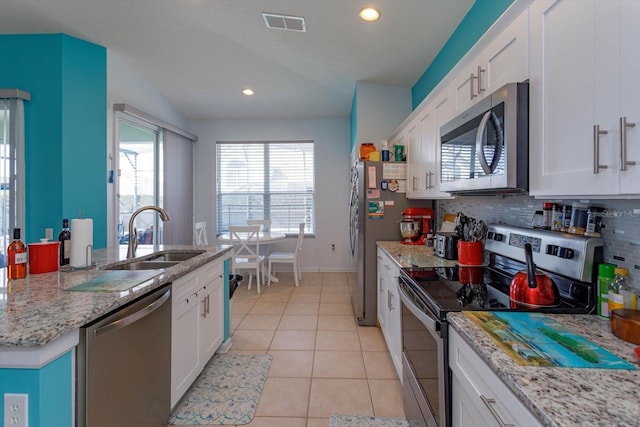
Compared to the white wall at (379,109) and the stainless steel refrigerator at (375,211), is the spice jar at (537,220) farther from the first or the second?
the white wall at (379,109)

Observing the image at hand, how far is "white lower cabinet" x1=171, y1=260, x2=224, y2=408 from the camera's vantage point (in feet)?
5.84

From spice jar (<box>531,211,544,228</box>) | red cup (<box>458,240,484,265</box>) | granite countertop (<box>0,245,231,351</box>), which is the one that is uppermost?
spice jar (<box>531,211,544,228</box>)

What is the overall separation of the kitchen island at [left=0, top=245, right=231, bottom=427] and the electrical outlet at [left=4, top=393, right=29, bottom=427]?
1 cm

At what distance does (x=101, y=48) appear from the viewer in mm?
3119

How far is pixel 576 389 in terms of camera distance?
0.69 meters

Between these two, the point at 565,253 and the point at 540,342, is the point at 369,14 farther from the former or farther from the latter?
the point at 540,342

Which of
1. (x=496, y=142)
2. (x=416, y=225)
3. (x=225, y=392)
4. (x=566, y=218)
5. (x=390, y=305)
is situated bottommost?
(x=225, y=392)

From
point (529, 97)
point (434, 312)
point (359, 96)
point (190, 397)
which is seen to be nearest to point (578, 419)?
point (434, 312)

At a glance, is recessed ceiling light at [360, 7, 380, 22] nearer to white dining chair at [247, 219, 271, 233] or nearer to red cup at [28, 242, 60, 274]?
red cup at [28, 242, 60, 274]

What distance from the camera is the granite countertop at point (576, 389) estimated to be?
0.61 meters

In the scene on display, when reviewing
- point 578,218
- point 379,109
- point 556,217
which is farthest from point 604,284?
point 379,109

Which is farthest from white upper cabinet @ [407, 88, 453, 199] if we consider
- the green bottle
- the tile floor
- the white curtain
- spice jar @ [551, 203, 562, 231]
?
the white curtain

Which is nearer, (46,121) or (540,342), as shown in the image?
(540,342)

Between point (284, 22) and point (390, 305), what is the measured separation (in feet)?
8.29
